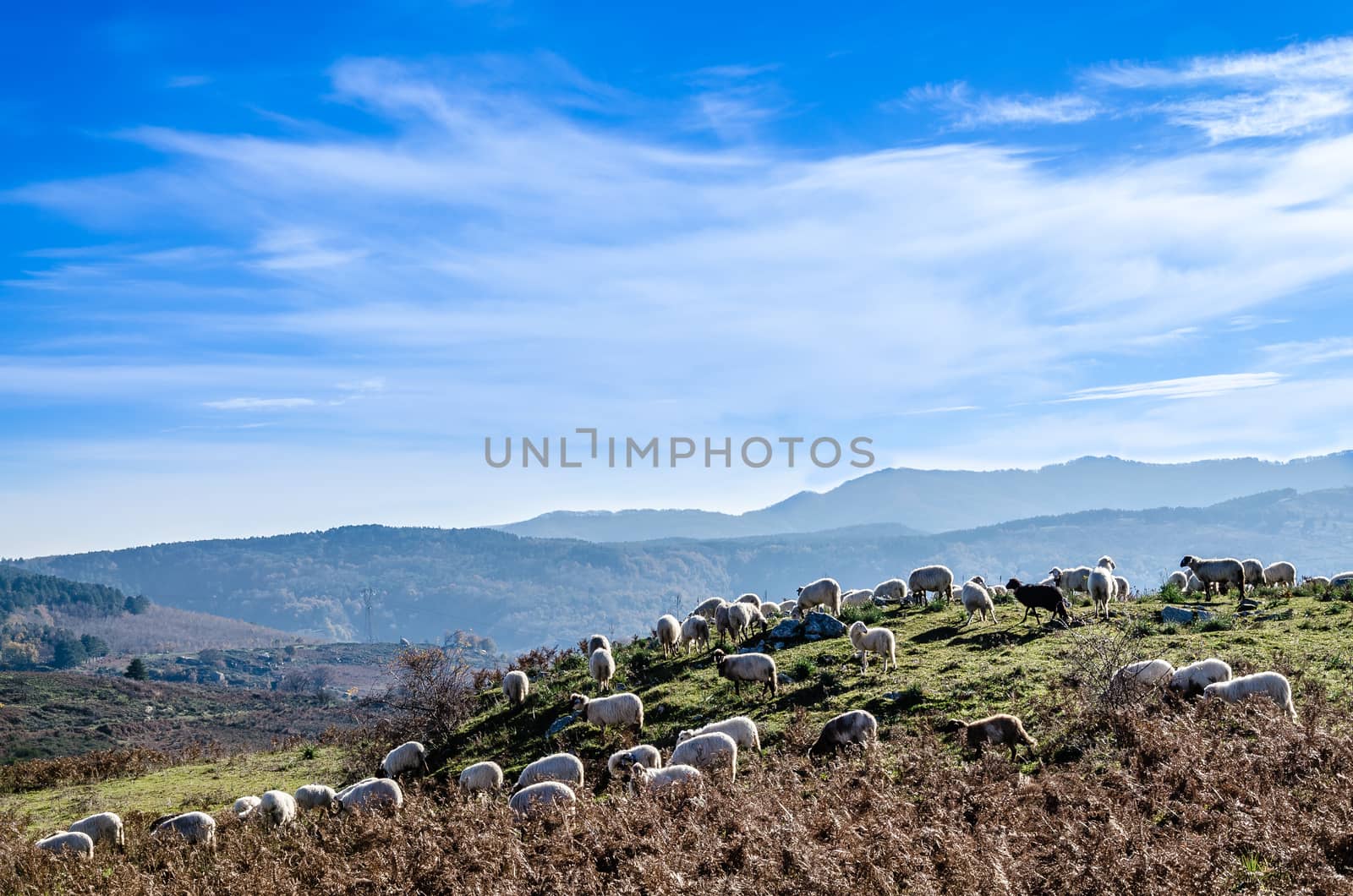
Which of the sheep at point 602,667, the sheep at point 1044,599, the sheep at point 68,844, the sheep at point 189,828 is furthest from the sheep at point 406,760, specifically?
the sheep at point 1044,599

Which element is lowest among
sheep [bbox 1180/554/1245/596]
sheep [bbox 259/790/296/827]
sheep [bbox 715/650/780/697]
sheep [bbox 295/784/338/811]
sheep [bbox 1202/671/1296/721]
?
sheep [bbox 295/784/338/811]

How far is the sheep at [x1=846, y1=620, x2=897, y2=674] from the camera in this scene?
19.9 m

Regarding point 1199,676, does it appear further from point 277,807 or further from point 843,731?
point 277,807

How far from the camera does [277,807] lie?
17703mm

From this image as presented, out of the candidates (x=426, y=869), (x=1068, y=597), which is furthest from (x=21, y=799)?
(x=1068, y=597)

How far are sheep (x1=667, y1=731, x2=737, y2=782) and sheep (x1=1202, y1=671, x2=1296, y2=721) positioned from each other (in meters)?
7.45

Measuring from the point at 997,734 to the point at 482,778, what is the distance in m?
9.40

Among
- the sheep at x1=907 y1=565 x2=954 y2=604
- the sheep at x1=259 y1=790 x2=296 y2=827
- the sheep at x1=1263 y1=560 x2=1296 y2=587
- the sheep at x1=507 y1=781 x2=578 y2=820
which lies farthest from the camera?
the sheep at x1=1263 y1=560 x2=1296 y2=587

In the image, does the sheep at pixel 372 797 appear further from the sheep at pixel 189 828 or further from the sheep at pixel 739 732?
the sheep at pixel 739 732

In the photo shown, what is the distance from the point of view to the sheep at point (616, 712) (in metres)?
18.9

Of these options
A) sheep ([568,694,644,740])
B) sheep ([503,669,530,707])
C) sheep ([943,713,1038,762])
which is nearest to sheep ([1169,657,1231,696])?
sheep ([943,713,1038,762])

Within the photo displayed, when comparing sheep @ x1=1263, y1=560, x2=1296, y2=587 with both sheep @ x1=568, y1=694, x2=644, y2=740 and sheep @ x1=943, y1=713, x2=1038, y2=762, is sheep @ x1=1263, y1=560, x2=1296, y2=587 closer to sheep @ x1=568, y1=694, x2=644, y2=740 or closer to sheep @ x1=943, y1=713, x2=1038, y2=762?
sheep @ x1=943, y1=713, x2=1038, y2=762

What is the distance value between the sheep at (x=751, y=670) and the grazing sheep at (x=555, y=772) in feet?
16.8

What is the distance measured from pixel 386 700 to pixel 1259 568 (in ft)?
97.0
